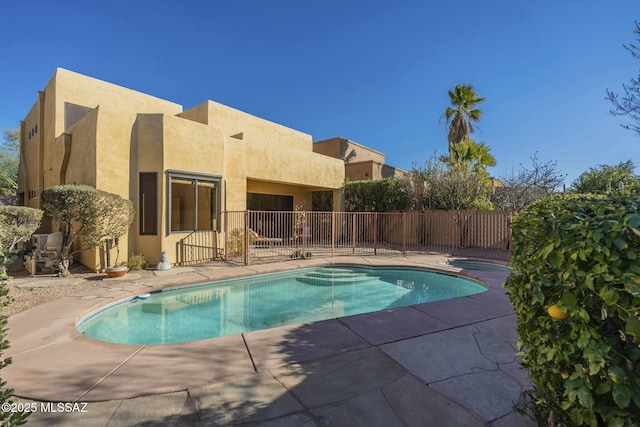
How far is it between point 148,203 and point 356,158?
1539 cm

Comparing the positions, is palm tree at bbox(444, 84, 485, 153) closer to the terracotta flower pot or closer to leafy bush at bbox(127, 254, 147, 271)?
leafy bush at bbox(127, 254, 147, 271)

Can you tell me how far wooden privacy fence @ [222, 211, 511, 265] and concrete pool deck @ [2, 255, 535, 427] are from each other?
19.6 ft

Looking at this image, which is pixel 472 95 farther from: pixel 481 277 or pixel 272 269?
pixel 272 269

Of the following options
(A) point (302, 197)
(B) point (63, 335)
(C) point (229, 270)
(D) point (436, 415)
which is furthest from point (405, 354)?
(A) point (302, 197)

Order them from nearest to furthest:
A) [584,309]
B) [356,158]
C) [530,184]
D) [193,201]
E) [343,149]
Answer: [584,309] < [193,201] < [530,184] < [343,149] < [356,158]

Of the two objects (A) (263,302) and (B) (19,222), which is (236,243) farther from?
(B) (19,222)

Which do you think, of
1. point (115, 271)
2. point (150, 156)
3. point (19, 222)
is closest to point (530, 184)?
point (150, 156)

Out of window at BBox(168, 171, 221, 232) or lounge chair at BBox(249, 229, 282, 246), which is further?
lounge chair at BBox(249, 229, 282, 246)

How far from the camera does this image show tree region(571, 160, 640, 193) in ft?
44.7

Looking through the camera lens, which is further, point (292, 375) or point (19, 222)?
point (19, 222)

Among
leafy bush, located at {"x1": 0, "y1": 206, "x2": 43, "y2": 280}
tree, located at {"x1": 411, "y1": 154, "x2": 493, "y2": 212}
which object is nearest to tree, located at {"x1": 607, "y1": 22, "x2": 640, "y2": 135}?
tree, located at {"x1": 411, "y1": 154, "x2": 493, "y2": 212}

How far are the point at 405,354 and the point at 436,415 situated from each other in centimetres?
99

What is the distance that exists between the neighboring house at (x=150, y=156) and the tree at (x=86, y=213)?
75cm

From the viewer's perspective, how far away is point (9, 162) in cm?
2316
